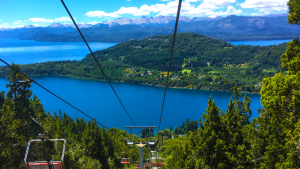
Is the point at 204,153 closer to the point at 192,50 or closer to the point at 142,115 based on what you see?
the point at 142,115

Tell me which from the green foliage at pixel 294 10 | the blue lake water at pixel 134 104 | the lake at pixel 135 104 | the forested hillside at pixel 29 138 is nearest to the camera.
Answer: the green foliage at pixel 294 10

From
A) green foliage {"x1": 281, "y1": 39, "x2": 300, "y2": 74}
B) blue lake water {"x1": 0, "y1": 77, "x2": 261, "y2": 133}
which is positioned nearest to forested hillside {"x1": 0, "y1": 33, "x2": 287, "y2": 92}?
blue lake water {"x1": 0, "y1": 77, "x2": 261, "y2": 133}

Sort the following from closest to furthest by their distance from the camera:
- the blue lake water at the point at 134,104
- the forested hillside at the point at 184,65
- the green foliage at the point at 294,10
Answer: the green foliage at the point at 294,10 < the blue lake water at the point at 134,104 < the forested hillside at the point at 184,65

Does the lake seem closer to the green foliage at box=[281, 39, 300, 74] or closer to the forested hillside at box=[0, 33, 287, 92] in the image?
the forested hillside at box=[0, 33, 287, 92]

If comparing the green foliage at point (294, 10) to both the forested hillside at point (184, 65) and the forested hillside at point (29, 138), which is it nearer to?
the forested hillside at point (29, 138)

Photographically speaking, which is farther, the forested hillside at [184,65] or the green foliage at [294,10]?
the forested hillside at [184,65]

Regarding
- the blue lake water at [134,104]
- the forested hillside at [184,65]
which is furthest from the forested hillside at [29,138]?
the forested hillside at [184,65]

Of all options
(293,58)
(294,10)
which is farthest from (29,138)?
(294,10)
